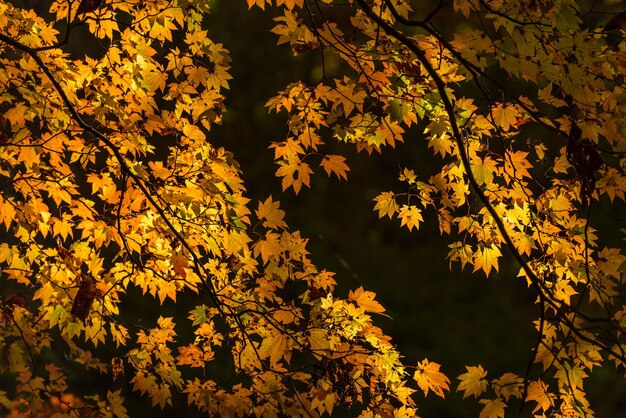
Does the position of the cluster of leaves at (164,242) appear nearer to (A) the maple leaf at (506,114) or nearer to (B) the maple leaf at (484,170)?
(B) the maple leaf at (484,170)

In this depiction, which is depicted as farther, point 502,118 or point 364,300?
point 502,118

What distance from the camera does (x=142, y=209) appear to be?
3611 millimetres

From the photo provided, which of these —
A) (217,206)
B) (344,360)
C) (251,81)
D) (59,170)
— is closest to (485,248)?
(344,360)

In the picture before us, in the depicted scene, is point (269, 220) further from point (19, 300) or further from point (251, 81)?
point (251, 81)

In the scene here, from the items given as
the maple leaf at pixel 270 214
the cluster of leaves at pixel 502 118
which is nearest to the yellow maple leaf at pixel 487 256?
the cluster of leaves at pixel 502 118

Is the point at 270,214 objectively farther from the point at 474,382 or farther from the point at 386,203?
the point at 474,382

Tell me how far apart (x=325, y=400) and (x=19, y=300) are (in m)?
1.80

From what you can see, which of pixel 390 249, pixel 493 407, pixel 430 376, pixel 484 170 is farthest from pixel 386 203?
pixel 390 249

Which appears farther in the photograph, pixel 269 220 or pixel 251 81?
pixel 251 81

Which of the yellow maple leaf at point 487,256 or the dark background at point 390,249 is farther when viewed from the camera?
the dark background at point 390,249

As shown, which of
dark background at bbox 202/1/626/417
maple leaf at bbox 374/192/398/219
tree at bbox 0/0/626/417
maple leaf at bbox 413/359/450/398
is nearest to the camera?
tree at bbox 0/0/626/417

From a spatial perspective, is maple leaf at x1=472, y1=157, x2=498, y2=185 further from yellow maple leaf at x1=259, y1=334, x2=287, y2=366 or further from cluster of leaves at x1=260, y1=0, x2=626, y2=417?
yellow maple leaf at x1=259, y1=334, x2=287, y2=366

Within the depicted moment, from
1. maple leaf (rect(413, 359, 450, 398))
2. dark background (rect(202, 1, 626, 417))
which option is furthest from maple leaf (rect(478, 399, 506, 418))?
dark background (rect(202, 1, 626, 417))

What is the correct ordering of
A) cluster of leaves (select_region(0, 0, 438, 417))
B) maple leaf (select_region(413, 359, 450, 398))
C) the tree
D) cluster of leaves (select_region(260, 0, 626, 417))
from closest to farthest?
1. cluster of leaves (select_region(260, 0, 626, 417))
2. the tree
3. cluster of leaves (select_region(0, 0, 438, 417))
4. maple leaf (select_region(413, 359, 450, 398))
